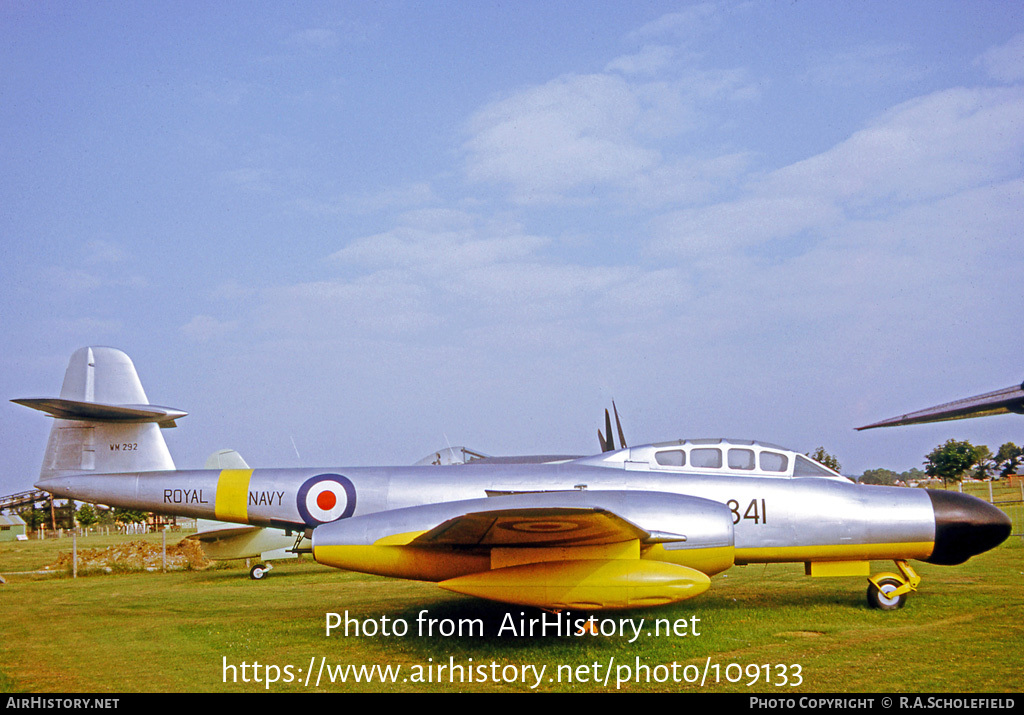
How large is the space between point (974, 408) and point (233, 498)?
826cm

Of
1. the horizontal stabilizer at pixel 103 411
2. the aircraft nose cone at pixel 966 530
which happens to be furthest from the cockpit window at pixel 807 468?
the horizontal stabilizer at pixel 103 411

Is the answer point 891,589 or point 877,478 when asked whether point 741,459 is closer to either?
point 891,589

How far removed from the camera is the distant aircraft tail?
9336 millimetres

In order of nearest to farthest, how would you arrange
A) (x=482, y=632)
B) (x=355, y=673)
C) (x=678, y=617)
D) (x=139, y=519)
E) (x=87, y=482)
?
(x=355, y=673) < (x=482, y=632) < (x=678, y=617) < (x=87, y=482) < (x=139, y=519)

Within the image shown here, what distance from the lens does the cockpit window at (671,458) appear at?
8414mm

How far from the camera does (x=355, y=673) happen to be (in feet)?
21.1

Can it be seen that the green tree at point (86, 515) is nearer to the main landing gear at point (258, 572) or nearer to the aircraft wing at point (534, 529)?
the main landing gear at point (258, 572)

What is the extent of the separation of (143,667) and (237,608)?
394 centimetres

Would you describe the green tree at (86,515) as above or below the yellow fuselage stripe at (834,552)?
below

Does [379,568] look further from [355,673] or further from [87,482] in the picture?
[87,482]

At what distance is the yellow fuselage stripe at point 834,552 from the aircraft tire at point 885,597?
1.77 feet

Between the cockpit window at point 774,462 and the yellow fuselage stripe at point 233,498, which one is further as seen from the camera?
the yellow fuselage stripe at point 233,498

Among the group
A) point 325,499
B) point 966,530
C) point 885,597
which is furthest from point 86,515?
point 966,530
